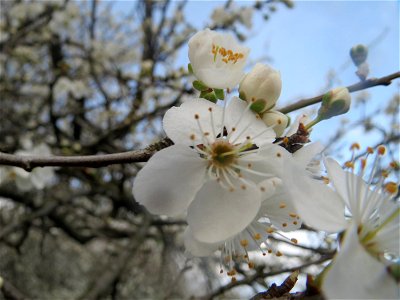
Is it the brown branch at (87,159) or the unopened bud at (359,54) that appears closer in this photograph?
the brown branch at (87,159)

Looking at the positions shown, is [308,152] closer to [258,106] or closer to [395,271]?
[258,106]

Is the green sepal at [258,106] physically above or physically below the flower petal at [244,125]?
above

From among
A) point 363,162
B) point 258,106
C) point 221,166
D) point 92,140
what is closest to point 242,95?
point 258,106

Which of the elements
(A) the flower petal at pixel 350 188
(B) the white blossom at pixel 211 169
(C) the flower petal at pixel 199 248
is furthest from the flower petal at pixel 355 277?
(C) the flower petal at pixel 199 248

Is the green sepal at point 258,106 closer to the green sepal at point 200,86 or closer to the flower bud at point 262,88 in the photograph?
the flower bud at point 262,88

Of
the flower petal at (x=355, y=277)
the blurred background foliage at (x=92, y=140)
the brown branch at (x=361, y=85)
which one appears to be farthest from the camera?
the blurred background foliage at (x=92, y=140)

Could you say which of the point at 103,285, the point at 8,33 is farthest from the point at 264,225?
the point at 8,33
